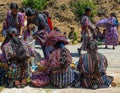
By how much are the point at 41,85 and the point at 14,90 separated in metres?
0.60

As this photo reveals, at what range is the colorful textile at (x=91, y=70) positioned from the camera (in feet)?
26.3

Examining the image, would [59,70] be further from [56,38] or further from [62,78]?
[56,38]

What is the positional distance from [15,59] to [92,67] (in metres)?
1.57

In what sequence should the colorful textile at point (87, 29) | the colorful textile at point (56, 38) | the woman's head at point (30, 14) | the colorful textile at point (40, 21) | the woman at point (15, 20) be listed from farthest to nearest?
the colorful textile at point (87, 29) → the colorful textile at point (40, 21) → the woman at point (15, 20) → the woman's head at point (30, 14) → the colorful textile at point (56, 38)

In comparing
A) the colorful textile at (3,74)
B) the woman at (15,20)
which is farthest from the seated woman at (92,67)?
the woman at (15,20)

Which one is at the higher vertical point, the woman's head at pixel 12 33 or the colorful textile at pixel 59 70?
the woman's head at pixel 12 33

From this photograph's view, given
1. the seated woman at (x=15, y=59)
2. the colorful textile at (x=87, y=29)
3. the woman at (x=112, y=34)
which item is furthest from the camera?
the woman at (x=112, y=34)

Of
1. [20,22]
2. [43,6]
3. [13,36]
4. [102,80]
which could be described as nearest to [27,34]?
[20,22]

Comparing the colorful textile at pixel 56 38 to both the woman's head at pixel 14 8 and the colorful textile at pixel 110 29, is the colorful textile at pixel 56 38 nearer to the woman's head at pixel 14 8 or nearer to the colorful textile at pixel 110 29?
the woman's head at pixel 14 8

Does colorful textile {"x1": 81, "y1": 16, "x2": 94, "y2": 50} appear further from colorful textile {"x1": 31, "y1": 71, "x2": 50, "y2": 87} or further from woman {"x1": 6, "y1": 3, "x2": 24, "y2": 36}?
colorful textile {"x1": 31, "y1": 71, "x2": 50, "y2": 87}

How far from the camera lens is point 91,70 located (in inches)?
317

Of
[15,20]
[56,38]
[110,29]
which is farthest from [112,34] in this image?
[56,38]

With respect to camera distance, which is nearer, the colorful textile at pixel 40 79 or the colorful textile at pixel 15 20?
the colorful textile at pixel 40 79

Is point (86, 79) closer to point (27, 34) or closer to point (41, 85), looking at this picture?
point (41, 85)
